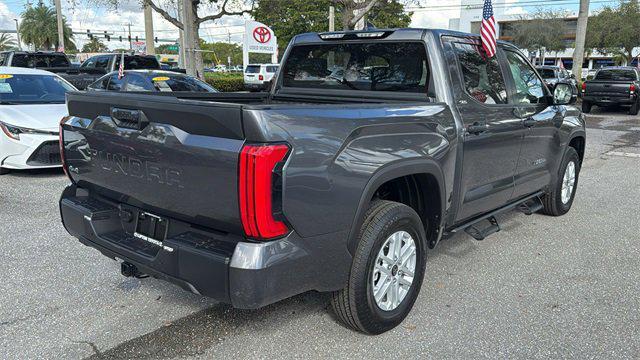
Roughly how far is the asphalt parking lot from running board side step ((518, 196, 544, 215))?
27 centimetres

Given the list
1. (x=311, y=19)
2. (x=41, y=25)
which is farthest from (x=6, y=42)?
(x=311, y=19)

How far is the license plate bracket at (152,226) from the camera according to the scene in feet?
9.61

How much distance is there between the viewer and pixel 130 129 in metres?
2.88

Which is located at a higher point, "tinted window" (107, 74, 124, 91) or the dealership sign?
the dealership sign

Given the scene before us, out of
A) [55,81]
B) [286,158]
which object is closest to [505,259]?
[286,158]

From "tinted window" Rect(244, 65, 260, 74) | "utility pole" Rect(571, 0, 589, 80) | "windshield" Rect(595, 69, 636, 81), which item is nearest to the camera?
"windshield" Rect(595, 69, 636, 81)

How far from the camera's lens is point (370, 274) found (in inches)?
119

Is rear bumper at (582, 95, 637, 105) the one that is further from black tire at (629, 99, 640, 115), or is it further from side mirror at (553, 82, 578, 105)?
side mirror at (553, 82, 578, 105)

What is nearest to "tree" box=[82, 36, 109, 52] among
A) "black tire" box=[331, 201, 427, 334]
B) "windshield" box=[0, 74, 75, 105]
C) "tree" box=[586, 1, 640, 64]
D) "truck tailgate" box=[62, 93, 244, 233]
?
"tree" box=[586, 1, 640, 64]

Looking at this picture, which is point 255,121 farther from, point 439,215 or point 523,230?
point 523,230

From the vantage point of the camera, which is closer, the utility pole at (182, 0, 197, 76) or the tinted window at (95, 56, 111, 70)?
the utility pole at (182, 0, 197, 76)

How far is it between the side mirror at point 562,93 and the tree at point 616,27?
4245cm

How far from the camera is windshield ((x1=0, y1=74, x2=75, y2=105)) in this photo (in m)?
8.23

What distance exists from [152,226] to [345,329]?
4.41 feet
